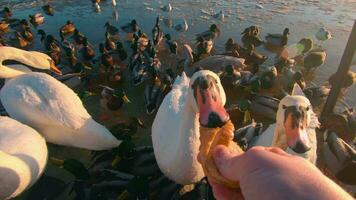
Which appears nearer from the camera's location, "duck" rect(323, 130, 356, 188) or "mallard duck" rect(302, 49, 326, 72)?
"duck" rect(323, 130, 356, 188)

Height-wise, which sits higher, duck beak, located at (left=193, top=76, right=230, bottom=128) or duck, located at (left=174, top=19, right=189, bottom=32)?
duck beak, located at (left=193, top=76, right=230, bottom=128)

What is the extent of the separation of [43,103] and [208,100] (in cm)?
404

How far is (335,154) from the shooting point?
6.70 metres

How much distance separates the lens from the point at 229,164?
231cm

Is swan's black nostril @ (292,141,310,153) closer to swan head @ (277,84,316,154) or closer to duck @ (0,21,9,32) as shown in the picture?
swan head @ (277,84,316,154)

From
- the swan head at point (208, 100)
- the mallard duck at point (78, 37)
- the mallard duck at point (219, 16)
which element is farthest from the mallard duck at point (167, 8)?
the swan head at point (208, 100)

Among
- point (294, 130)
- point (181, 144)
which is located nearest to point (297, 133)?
point (294, 130)

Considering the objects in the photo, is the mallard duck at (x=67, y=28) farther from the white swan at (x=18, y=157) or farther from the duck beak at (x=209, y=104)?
the duck beak at (x=209, y=104)

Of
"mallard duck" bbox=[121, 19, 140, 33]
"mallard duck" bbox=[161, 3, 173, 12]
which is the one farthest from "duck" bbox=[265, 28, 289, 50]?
"mallard duck" bbox=[161, 3, 173, 12]

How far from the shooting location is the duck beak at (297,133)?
430 cm

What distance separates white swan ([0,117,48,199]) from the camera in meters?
5.57

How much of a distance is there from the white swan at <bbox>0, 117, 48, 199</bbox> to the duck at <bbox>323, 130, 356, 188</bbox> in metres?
5.23

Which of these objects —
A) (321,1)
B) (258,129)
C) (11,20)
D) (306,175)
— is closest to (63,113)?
(258,129)

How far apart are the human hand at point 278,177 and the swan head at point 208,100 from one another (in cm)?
153
